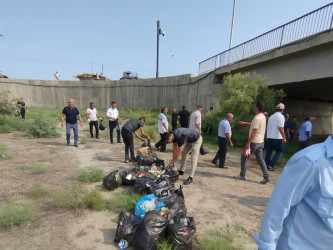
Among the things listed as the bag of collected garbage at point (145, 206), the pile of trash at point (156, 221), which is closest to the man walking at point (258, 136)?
the pile of trash at point (156, 221)

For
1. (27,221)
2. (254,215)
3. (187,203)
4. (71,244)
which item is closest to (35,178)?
(27,221)

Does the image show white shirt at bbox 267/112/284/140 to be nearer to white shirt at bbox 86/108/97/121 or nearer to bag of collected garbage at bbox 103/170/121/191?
bag of collected garbage at bbox 103/170/121/191

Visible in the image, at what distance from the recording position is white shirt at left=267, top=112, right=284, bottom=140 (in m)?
5.16

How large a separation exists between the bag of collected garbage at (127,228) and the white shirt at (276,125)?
441 cm

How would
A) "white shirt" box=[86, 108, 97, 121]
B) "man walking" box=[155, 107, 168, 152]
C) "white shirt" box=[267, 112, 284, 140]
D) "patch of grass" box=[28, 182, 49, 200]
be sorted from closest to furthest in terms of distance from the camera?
"patch of grass" box=[28, 182, 49, 200], "white shirt" box=[267, 112, 284, 140], "man walking" box=[155, 107, 168, 152], "white shirt" box=[86, 108, 97, 121]

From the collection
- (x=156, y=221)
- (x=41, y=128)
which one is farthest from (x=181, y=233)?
(x=41, y=128)

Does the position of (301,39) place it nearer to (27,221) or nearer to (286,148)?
(286,148)

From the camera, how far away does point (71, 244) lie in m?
2.62

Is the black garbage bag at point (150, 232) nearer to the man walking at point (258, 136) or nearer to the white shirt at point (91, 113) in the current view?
the man walking at point (258, 136)

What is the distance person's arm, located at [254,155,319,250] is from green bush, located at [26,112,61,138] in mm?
10412

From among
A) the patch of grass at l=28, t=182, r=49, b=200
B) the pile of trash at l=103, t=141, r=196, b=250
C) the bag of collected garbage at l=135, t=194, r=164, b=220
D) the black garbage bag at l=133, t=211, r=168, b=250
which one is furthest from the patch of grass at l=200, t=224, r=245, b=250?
the patch of grass at l=28, t=182, r=49, b=200

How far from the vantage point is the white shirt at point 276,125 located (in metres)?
5.16

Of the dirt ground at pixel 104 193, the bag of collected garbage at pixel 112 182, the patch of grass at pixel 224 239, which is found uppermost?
the bag of collected garbage at pixel 112 182

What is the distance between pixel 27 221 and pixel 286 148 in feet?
35.5
